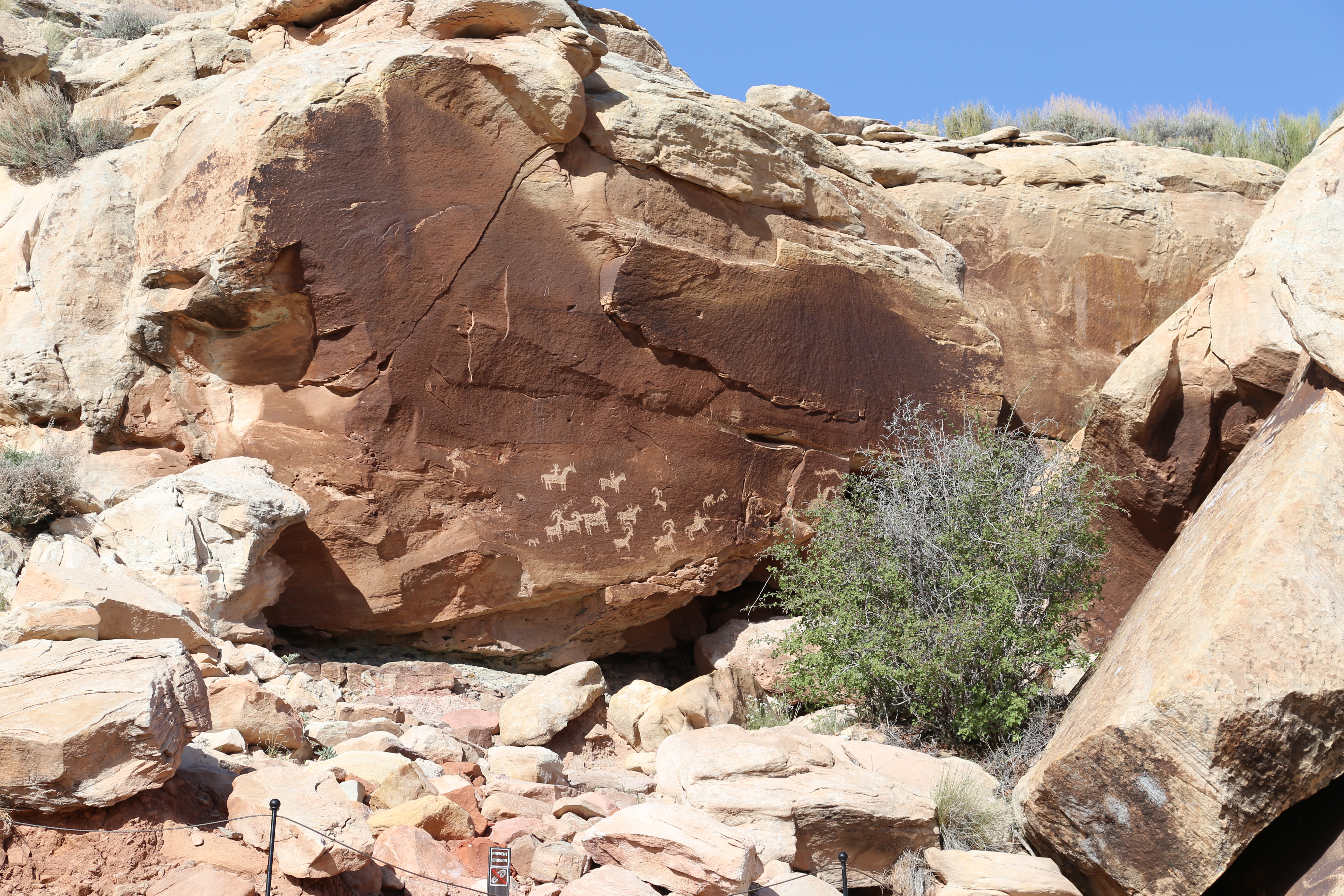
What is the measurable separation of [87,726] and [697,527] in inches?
161

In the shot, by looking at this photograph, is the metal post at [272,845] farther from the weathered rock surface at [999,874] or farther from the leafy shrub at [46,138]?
the leafy shrub at [46,138]

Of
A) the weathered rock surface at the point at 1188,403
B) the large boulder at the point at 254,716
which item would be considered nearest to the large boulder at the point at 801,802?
the large boulder at the point at 254,716

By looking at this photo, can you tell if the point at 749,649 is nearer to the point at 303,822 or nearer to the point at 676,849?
the point at 676,849

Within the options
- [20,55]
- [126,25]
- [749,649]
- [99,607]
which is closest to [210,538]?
[99,607]

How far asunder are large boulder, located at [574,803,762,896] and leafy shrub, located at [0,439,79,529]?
3.50 metres

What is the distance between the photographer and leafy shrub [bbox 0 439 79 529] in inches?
211

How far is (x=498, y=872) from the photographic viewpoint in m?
3.33

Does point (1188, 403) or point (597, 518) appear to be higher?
point (1188, 403)

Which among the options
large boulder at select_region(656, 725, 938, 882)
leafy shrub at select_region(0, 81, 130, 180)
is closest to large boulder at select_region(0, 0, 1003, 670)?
leafy shrub at select_region(0, 81, 130, 180)

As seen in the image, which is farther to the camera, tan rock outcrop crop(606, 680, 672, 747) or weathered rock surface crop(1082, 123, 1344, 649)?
weathered rock surface crop(1082, 123, 1344, 649)

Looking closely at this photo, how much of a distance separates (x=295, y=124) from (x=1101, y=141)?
25.8 feet

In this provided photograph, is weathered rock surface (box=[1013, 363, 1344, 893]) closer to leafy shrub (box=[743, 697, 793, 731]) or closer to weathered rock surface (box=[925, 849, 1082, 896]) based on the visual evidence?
weathered rock surface (box=[925, 849, 1082, 896])

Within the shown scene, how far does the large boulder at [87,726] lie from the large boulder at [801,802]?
2.04 meters

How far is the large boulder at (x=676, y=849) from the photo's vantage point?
3.63 metres
